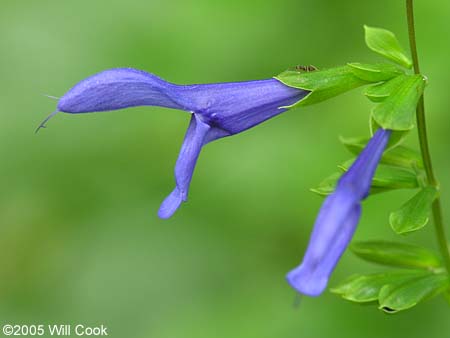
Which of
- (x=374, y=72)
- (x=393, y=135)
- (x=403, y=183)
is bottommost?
(x=403, y=183)

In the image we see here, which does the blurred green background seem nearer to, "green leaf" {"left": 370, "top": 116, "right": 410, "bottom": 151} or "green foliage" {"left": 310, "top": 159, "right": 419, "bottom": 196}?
"green foliage" {"left": 310, "top": 159, "right": 419, "bottom": 196}

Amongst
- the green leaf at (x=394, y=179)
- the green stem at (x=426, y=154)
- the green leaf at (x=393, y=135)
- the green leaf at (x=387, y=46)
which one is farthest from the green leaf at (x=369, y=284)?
the green leaf at (x=387, y=46)

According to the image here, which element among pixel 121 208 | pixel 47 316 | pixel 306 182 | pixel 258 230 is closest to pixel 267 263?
pixel 258 230

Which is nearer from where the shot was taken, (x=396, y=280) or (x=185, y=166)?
(x=185, y=166)

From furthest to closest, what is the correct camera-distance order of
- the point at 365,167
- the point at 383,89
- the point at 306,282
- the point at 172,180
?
1. the point at 172,180
2. the point at 383,89
3. the point at 365,167
4. the point at 306,282

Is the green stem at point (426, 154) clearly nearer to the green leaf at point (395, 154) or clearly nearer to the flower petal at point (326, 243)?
the green leaf at point (395, 154)

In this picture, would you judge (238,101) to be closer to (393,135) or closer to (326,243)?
(393,135)

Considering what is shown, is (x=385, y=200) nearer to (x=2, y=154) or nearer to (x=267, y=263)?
(x=267, y=263)

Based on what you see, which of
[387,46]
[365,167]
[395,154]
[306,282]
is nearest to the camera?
[306,282]

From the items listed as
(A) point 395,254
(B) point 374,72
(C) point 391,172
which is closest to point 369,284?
(A) point 395,254
